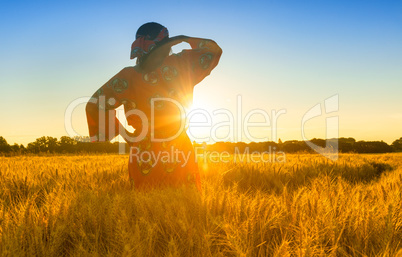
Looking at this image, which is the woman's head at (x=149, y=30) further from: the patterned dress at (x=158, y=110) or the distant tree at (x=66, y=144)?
the distant tree at (x=66, y=144)

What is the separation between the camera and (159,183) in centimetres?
225

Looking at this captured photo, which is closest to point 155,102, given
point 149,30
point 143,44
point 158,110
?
point 158,110

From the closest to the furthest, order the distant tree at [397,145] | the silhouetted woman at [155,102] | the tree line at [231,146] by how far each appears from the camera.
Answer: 1. the silhouetted woman at [155,102]
2. the tree line at [231,146]
3. the distant tree at [397,145]

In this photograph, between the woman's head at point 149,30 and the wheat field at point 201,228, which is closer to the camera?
the wheat field at point 201,228

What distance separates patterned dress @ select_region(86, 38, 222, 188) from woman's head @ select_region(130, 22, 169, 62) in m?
0.14

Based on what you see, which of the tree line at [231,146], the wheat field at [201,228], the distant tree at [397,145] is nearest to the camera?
the wheat field at [201,228]

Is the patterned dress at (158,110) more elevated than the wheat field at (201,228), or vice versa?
the patterned dress at (158,110)

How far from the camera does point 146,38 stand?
7.02 feet

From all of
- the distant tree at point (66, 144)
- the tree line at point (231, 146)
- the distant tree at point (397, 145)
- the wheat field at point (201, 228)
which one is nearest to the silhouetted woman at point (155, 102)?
the wheat field at point (201, 228)

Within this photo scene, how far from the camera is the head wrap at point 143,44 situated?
2117mm

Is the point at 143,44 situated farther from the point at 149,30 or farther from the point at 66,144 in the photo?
the point at 66,144

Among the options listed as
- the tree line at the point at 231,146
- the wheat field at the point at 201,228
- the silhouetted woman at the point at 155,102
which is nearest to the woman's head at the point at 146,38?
the silhouetted woman at the point at 155,102

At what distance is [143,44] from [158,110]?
517 millimetres

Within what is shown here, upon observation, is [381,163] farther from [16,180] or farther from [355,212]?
[16,180]
